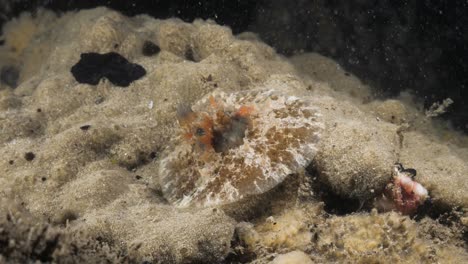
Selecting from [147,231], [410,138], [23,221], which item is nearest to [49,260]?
[23,221]

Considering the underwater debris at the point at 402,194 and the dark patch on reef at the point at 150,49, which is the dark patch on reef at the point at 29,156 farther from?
the underwater debris at the point at 402,194

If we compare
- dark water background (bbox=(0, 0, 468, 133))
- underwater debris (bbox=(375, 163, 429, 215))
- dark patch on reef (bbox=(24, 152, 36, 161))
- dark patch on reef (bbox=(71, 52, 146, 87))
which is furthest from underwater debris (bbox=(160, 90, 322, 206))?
dark water background (bbox=(0, 0, 468, 133))

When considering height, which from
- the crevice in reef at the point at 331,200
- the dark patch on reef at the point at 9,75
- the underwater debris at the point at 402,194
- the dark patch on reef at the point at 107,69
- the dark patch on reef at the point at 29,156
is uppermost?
the underwater debris at the point at 402,194

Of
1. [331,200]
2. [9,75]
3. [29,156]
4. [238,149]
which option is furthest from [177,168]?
[9,75]

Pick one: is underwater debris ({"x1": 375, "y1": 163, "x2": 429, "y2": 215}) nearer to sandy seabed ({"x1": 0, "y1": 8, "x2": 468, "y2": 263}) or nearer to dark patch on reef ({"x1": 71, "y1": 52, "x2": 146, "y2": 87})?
sandy seabed ({"x1": 0, "y1": 8, "x2": 468, "y2": 263})

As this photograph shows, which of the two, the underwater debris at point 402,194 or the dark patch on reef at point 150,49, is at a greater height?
the underwater debris at point 402,194

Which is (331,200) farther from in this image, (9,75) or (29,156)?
(9,75)

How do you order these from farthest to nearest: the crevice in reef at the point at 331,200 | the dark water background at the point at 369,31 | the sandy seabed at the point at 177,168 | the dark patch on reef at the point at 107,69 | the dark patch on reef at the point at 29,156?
the dark water background at the point at 369,31
the dark patch on reef at the point at 107,69
the dark patch on reef at the point at 29,156
the crevice in reef at the point at 331,200
the sandy seabed at the point at 177,168

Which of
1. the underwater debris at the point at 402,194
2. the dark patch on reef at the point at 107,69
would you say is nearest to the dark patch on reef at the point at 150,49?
the dark patch on reef at the point at 107,69
